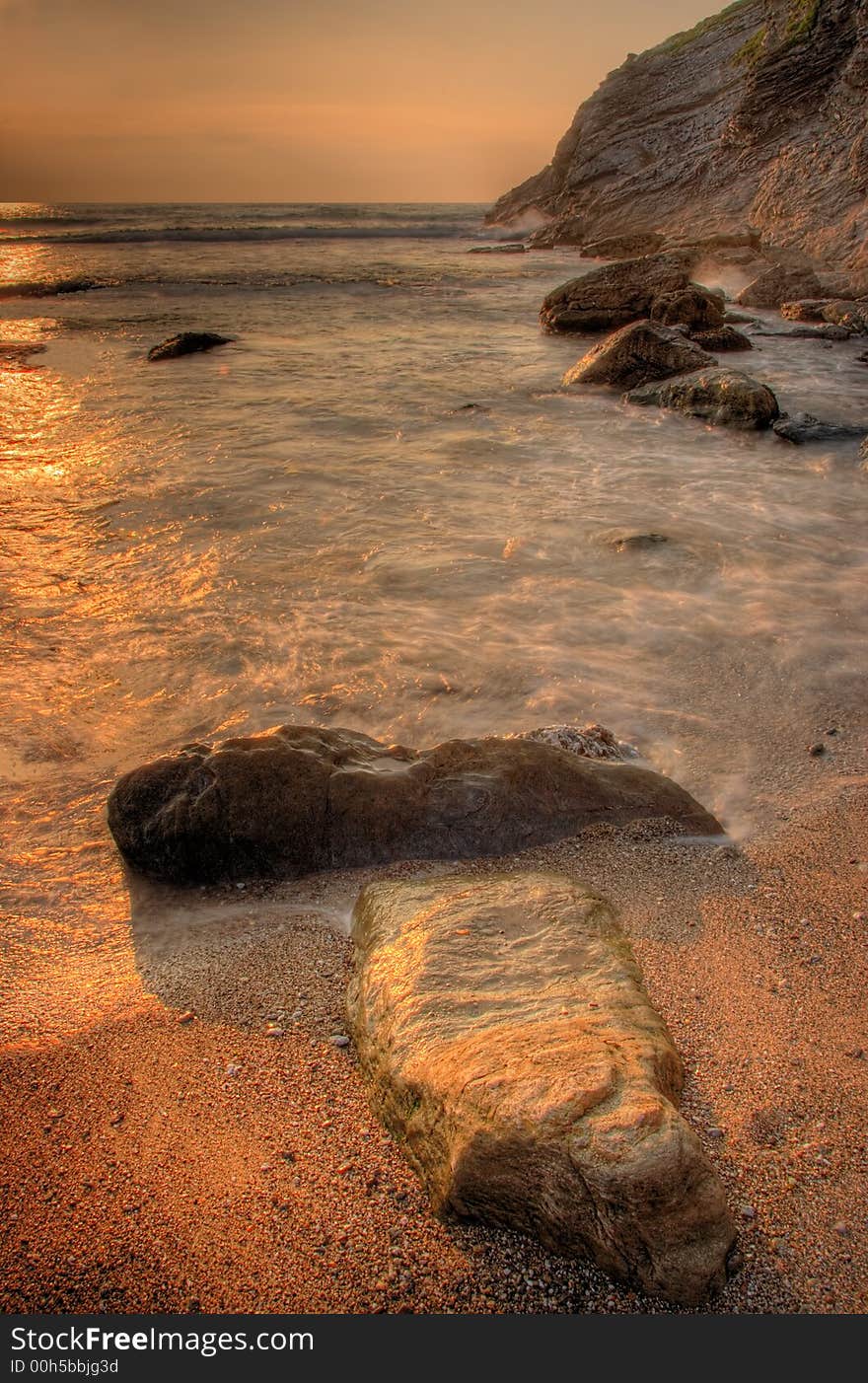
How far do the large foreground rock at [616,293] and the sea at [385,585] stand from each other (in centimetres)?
313

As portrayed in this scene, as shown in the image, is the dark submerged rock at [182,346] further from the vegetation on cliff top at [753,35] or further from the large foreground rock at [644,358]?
the vegetation on cliff top at [753,35]

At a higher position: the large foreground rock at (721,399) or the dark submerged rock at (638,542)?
the large foreground rock at (721,399)

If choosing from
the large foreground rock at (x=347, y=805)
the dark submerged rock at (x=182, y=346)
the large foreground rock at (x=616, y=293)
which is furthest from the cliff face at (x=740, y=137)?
the large foreground rock at (x=347, y=805)

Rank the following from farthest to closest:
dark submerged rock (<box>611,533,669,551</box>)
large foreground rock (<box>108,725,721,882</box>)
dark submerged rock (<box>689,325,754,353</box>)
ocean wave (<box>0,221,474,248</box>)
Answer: ocean wave (<box>0,221,474,248</box>) < dark submerged rock (<box>689,325,754,353</box>) < dark submerged rock (<box>611,533,669,551</box>) < large foreground rock (<box>108,725,721,882</box>)

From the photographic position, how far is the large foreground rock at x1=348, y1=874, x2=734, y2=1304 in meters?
1.39

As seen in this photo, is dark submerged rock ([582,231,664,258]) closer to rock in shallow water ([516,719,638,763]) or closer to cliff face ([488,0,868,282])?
cliff face ([488,0,868,282])

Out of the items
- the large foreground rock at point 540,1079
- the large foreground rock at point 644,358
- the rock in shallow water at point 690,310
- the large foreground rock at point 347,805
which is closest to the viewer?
the large foreground rock at point 540,1079

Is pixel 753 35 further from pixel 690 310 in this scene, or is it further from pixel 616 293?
pixel 690 310

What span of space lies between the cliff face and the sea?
10.4 m

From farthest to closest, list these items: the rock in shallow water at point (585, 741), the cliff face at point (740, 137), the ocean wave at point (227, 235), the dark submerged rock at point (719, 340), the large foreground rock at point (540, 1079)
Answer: the ocean wave at point (227, 235), the cliff face at point (740, 137), the dark submerged rock at point (719, 340), the rock in shallow water at point (585, 741), the large foreground rock at point (540, 1079)

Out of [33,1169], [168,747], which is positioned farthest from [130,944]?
[168,747]

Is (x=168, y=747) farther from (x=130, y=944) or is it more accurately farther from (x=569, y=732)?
(x=569, y=732)

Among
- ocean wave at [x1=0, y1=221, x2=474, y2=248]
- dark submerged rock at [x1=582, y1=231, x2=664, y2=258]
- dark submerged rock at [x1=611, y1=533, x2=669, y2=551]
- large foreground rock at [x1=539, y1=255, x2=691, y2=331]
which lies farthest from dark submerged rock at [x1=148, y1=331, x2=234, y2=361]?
ocean wave at [x1=0, y1=221, x2=474, y2=248]

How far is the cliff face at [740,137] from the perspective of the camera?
18.9 metres
